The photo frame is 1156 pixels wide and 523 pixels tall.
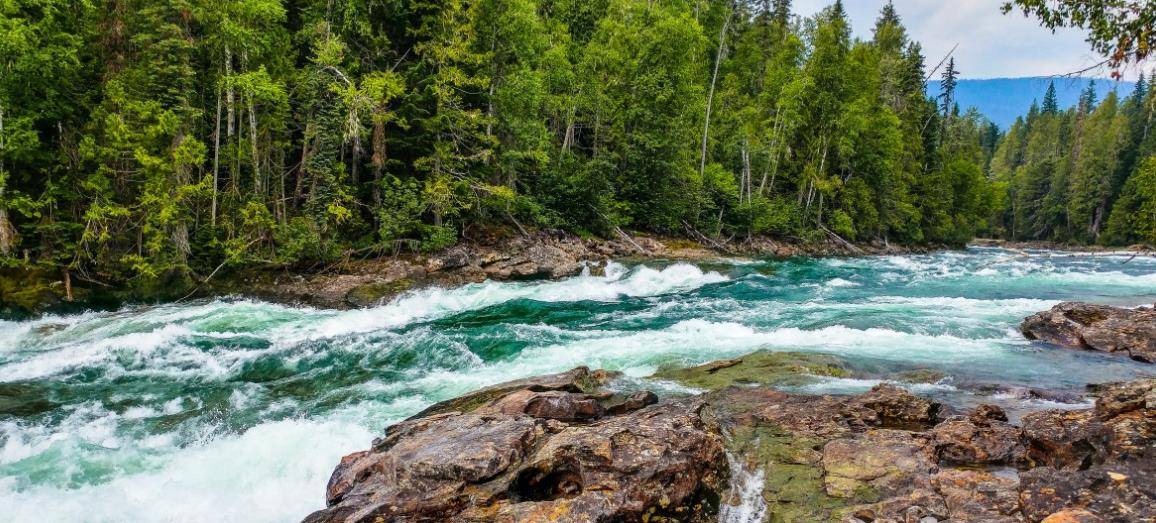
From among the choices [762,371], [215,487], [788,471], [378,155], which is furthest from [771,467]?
[378,155]

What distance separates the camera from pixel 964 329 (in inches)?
471

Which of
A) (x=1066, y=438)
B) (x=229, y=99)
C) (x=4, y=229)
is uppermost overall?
(x=229, y=99)

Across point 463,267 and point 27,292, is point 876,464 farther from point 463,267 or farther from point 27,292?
point 27,292

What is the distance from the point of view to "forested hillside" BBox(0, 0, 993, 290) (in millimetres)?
14422

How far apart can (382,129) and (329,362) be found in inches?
443

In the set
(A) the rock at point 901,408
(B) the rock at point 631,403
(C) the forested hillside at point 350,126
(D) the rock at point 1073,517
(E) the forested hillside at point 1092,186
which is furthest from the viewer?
(E) the forested hillside at point 1092,186

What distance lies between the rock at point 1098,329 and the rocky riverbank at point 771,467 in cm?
710

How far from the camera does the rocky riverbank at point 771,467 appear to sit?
3998 millimetres

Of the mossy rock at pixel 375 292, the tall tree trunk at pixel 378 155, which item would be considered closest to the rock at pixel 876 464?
the mossy rock at pixel 375 292

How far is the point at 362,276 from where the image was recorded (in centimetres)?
1706

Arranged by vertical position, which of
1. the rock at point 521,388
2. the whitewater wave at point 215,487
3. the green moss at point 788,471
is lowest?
the whitewater wave at point 215,487

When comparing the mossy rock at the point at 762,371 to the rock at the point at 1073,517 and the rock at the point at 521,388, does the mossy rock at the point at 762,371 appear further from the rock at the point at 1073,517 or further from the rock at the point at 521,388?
the rock at the point at 1073,517

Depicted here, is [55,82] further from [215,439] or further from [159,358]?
[215,439]

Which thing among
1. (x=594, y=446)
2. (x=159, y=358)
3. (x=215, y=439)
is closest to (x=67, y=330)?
(x=159, y=358)
